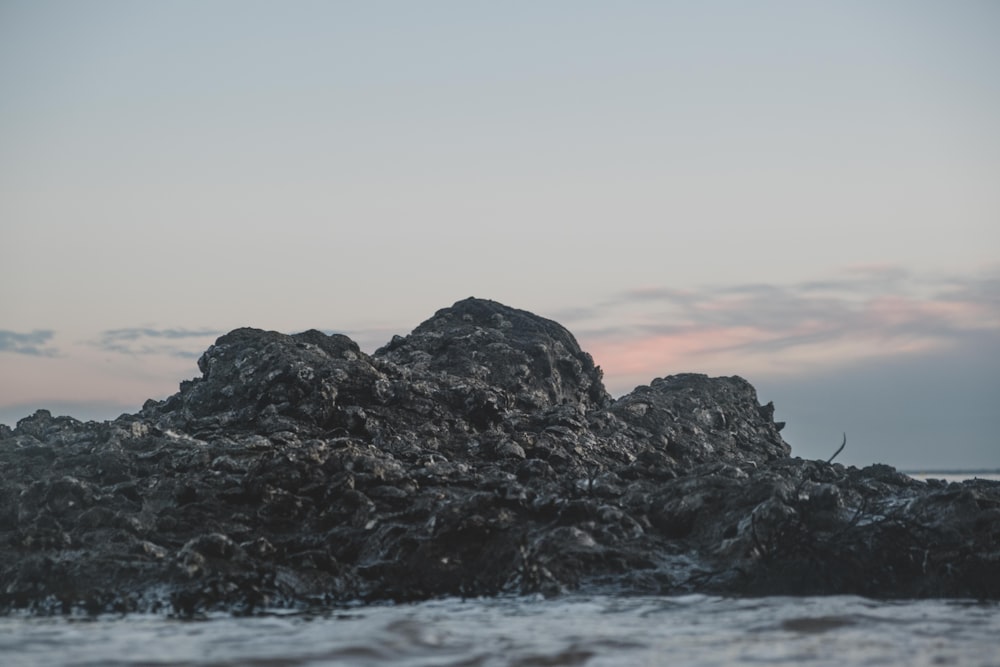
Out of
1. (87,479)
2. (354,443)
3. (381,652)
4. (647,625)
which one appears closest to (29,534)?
(87,479)

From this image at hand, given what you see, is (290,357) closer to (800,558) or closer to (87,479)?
(87,479)

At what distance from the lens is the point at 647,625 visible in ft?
31.4

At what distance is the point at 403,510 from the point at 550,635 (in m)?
2.93

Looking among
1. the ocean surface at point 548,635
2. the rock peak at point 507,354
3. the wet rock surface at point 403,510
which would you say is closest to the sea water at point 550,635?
the ocean surface at point 548,635

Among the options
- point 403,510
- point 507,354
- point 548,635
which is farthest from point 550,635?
point 507,354

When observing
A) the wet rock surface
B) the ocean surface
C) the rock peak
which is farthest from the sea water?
the rock peak

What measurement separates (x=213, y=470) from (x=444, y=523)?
285 cm

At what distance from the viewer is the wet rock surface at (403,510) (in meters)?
10.7

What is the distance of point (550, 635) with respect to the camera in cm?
916

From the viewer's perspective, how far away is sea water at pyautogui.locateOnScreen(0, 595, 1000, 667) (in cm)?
852

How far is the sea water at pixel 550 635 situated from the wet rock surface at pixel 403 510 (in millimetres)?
425

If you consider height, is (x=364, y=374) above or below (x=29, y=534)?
above

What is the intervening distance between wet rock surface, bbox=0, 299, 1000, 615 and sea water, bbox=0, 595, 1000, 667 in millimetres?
425

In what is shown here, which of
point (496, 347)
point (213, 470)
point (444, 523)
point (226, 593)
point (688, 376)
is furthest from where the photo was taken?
point (688, 376)
